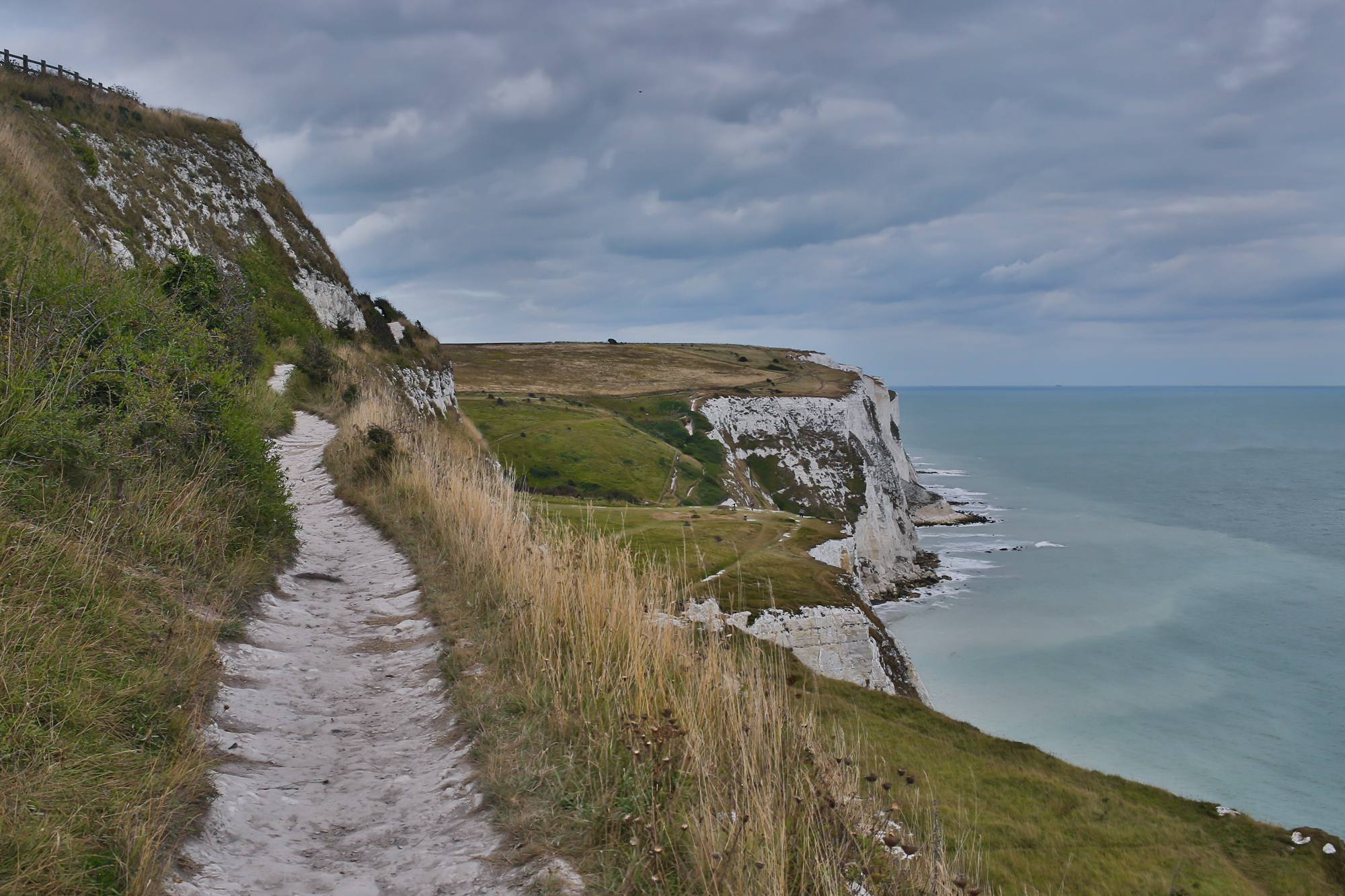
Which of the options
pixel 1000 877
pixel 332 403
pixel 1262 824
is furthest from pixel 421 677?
pixel 332 403

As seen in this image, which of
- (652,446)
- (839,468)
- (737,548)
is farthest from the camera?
(839,468)

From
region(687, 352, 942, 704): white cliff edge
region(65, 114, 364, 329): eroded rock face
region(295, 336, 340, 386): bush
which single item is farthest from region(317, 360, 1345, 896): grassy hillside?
region(687, 352, 942, 704): white cliff edge

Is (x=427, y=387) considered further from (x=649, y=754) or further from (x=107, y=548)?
(x=649, y=754)

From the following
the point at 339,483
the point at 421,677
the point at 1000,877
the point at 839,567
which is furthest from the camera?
the point at 839,567

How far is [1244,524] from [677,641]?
129374mm

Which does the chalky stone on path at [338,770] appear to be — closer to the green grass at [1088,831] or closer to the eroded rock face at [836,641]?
the green grass at [1088,831]

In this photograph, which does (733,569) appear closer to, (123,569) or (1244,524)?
(123,569)

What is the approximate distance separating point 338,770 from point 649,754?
88.6 inches

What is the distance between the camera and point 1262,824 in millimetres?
12461

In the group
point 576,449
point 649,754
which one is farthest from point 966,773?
point 576,449

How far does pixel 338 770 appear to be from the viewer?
5000mm

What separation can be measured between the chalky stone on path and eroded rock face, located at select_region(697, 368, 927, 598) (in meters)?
64.2

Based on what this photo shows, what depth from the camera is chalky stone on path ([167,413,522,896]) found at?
3801 millimetres

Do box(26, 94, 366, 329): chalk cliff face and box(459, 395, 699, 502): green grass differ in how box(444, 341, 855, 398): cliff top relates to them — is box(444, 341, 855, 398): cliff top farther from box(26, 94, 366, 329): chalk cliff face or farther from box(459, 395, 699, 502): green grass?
box(26, 94, 366, 329): chalk cliff face
